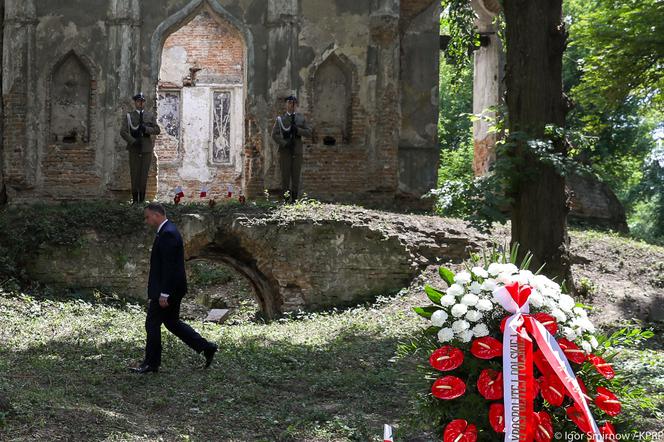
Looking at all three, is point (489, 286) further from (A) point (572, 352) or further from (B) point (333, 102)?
(B) point (333, 102)

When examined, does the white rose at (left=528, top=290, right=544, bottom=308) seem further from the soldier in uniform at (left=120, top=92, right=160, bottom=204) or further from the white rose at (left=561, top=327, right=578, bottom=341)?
the soldier in uniform at (left=120, top=92, right=160, bottom=204)

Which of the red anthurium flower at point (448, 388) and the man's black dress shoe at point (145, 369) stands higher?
the red anthurium flower at point (448, 388)

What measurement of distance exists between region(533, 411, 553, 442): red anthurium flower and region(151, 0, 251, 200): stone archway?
2427cm

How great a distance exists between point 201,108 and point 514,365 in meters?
25.2

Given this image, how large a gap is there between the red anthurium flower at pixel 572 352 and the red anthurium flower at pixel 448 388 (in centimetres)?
69

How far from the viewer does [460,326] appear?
6.08 metres

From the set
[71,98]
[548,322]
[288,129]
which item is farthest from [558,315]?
[71,98]

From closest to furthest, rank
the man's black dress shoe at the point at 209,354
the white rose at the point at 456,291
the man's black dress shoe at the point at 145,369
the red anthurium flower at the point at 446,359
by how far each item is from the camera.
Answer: the red anthurium flower at the point at 446,359, the white rose at the point at 456,291, the man's black dress shoe at the point at 145,369, the man's black dress shoe at the point at 209,354

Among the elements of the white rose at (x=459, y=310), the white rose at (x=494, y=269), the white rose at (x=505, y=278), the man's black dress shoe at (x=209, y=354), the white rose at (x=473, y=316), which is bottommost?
the man's black dress shoe at (x=209, y=354)

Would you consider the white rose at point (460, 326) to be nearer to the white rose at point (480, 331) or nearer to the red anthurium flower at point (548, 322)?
the white rose at point (480, 331)

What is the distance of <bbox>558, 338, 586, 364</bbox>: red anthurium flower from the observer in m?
6.05

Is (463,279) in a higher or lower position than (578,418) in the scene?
higher

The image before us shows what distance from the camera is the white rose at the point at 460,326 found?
6.07 metres

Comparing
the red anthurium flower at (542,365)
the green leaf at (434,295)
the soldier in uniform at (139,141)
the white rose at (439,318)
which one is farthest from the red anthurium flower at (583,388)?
the soldier in uniform at (139,141)
